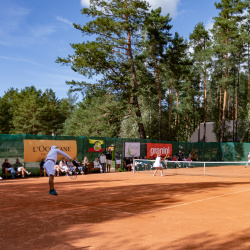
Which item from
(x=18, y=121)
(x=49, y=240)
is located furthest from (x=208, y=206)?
(x=18, y=121)

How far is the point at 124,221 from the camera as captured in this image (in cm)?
668

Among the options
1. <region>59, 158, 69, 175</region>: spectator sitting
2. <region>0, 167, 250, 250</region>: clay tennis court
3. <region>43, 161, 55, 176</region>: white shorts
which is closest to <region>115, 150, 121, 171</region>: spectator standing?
<region>59, 158, 69, 175</region>: spectator sitting

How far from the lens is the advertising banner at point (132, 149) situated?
23.8m

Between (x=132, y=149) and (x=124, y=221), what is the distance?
57.2 feet

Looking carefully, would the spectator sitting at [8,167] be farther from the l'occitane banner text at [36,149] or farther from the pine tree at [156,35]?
the pine tree at [156,35]

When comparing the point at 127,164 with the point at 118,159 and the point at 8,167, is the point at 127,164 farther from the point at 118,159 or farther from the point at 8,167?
the point at 8,167

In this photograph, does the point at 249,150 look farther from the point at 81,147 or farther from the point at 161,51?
the point at 81,147

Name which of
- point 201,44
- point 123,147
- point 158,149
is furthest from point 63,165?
point 201,44

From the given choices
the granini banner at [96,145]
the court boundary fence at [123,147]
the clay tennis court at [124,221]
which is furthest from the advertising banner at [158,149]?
the clay tennis court at [124,221]

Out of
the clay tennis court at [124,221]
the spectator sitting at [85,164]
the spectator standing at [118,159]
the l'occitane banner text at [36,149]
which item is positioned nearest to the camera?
the clay tennis court at [124,221]

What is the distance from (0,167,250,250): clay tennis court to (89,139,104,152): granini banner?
10.6 meters

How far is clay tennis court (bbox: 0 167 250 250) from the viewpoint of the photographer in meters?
5.17

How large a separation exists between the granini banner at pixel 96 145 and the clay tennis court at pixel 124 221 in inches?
418

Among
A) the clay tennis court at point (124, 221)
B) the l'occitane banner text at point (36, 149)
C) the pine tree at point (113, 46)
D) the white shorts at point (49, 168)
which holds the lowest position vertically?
the clay tennis court at point (124, 221)
